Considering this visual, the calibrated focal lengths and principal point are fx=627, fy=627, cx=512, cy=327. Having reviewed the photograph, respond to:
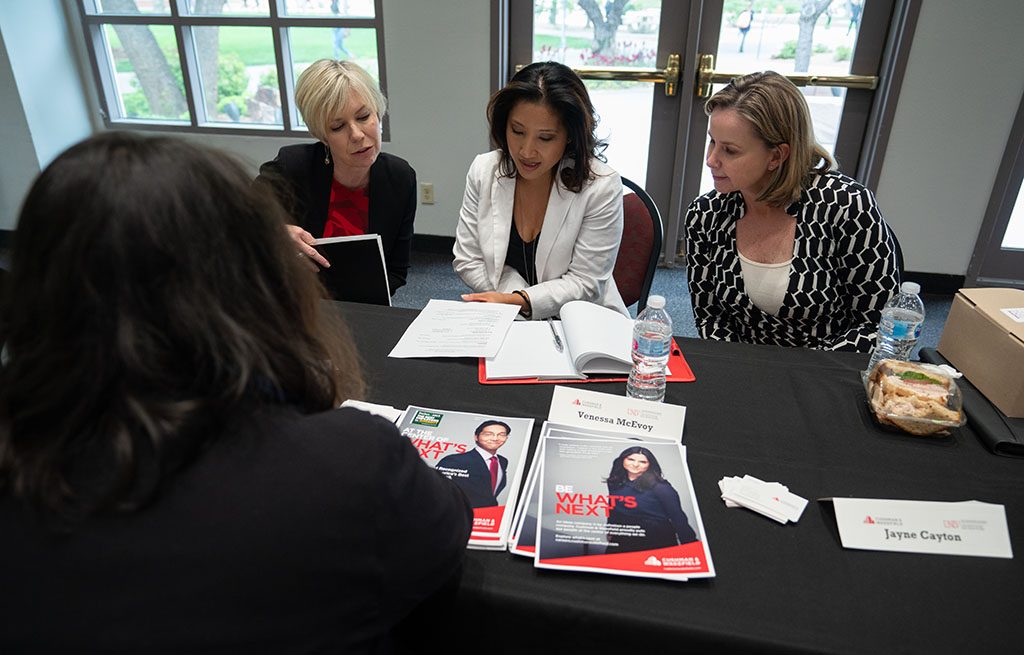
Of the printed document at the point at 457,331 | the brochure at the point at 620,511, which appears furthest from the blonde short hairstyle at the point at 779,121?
the brochure at the point at 620,511

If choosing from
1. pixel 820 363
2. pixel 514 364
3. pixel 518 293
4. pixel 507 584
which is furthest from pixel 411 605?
pixel 518 293

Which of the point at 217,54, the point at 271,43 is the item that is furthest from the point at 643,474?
the point at 217,54

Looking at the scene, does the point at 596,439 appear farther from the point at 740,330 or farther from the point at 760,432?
the point at 740,330

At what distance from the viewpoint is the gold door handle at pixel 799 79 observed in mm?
3000

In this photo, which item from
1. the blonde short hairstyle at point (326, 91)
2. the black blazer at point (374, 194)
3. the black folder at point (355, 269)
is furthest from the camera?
the black blazer at point (374, 194)

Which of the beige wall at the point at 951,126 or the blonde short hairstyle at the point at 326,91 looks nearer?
the blonde short hairstyle at the point at 326,91

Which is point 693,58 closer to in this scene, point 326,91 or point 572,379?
point 326,91

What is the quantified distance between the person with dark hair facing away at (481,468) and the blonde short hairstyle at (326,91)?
1201 mm

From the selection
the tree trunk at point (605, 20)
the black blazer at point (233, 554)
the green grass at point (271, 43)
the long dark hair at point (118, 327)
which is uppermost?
the tree trunk at point (605, 20)

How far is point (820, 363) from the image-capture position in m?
1.31

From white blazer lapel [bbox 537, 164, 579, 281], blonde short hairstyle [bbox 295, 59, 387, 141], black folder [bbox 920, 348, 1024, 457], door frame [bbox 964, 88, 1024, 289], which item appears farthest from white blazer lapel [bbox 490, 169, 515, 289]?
door frame [bbox 964, 88, 1024, 289]

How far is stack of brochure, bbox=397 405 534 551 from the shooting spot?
880 millimetres

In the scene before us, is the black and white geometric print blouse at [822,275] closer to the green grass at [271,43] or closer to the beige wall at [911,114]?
the beige wall at [911,114]

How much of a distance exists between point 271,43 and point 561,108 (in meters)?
2.52
